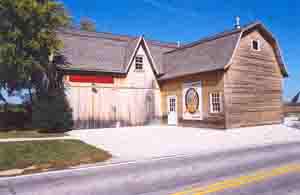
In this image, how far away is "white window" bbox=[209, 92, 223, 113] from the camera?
688 inches

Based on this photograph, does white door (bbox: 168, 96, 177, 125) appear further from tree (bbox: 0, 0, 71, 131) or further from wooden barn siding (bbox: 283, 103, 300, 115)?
Result: wooden barn siding (bbox: 283, 103, 300, 115)

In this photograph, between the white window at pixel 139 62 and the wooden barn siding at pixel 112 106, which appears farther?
the white window at pixel 139 62

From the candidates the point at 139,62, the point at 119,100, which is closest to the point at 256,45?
the point at 139,62

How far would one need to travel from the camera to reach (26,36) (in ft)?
48.1

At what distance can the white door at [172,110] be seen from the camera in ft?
70.4

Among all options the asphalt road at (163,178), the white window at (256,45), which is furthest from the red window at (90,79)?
the white window at (256,45)

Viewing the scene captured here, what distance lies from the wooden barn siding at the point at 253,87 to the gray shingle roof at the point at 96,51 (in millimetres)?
7746

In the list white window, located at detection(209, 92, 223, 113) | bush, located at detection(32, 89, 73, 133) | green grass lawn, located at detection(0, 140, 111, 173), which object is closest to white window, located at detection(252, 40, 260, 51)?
white window, located at detection(209, 92, 223, 113)

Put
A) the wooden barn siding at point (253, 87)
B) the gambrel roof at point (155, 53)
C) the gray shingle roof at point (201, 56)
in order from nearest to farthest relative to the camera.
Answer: the wooden barn siding at point (253, 87) → the gray shingle roof at point (201, 56) → the gambrel roof at point (155, 53)

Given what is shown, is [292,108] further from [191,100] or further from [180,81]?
[180,81]

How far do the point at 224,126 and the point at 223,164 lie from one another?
9.45m

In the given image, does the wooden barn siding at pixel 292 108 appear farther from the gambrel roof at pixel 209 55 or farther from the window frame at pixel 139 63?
the window frame at pixel 139 63

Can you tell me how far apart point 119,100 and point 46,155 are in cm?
1104

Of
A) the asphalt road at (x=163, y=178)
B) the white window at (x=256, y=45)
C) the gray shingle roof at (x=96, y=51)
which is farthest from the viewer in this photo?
the white window at (x=256, y=45)
